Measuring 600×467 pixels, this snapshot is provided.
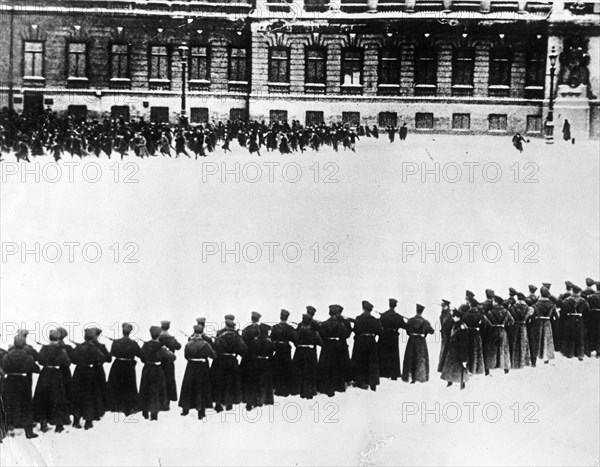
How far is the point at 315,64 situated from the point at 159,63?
3170 millimetres

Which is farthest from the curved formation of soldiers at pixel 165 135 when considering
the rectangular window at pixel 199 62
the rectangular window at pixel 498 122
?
the rectangular window at pixel 498 122

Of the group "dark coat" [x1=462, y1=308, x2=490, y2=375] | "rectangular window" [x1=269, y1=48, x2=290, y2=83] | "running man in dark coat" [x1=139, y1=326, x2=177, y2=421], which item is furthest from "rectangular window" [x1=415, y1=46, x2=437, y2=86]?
"running man in dark coat" [x1=139, y1=326, x2=177, y2=421]

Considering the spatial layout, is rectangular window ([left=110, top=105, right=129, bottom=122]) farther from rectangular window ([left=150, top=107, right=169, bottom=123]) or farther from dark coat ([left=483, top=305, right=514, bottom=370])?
dark coat ([left=483, top=305, right=514, bottom=370])

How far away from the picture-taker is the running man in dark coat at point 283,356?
9180 millimetres

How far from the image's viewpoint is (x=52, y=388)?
8.63 metres

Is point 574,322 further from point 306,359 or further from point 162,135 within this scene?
point 162,135

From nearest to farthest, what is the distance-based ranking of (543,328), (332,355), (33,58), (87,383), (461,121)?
(87,383) → (332,355) → (543,328) → (33,58) → (461,121)

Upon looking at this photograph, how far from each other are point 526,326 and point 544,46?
6360 mm

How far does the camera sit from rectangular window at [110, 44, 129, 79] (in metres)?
13.3

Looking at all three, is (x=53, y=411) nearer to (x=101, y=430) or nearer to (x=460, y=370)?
(x=101, y=430)

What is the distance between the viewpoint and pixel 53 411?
870 cm

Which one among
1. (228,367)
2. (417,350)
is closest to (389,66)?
(417,350)

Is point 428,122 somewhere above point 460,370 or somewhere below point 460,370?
above

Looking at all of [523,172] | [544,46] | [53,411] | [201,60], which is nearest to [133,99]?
[201,60]
